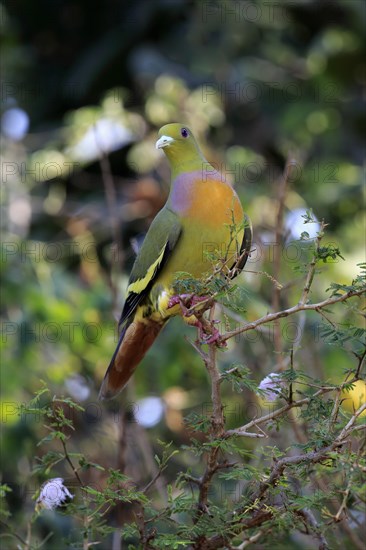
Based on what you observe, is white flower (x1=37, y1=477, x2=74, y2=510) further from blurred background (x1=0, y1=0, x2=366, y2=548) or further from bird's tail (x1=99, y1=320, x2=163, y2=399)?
blurred background (x1=0, y1=0, x2=366, y2=548)

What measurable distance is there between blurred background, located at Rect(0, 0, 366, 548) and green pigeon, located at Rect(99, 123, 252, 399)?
2.54 feet

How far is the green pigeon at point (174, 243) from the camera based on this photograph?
9.80ft

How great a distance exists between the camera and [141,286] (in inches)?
125

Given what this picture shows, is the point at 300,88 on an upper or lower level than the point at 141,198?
upper

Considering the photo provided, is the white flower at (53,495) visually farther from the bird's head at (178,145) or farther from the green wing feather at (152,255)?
the bird's head at (178,145)

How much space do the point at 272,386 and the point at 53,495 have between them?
583 millimetres

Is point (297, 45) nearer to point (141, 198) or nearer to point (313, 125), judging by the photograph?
point (313, 125)

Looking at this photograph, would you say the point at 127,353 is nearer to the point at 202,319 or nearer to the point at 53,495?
the point at 202,319

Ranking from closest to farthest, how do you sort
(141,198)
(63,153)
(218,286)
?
(218,286), (141,198), (63,153)

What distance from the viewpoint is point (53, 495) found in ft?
7.01

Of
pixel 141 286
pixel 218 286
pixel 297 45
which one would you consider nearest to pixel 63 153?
pixel 297 45

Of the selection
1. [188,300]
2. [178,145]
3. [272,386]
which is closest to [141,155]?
[178,145]

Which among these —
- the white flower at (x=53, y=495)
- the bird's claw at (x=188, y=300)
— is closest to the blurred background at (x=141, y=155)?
the bird's claw at (x=188, y=300)

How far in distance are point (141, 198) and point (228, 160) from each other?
0.60m
